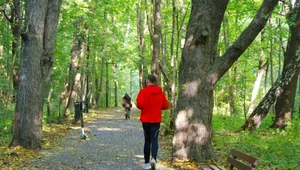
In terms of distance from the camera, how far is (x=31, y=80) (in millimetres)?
10180

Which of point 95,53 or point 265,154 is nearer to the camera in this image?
point 265,154

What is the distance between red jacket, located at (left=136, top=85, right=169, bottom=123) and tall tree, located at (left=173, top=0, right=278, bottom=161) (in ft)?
3.12

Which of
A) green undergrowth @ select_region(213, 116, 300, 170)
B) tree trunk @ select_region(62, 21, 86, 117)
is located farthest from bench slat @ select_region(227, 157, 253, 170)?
tree trunk @ select_region(62, 21, 86, 117)

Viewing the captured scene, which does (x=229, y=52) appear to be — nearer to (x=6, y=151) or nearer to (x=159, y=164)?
(x=159, y=164)

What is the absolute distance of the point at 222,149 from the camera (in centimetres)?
1013

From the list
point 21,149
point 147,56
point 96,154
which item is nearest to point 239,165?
point 96,154

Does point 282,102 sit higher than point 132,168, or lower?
higher

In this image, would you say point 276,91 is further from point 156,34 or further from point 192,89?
point 156,34

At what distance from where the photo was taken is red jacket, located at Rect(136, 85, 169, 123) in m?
7.45

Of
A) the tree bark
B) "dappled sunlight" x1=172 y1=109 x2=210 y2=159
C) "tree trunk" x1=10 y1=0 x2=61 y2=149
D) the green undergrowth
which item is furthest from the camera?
the tree bark

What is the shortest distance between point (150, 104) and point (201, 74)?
155 centimetres

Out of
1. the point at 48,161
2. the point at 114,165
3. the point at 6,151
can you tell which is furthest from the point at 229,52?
the point at 6,151

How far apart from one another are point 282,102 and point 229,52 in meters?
6.50

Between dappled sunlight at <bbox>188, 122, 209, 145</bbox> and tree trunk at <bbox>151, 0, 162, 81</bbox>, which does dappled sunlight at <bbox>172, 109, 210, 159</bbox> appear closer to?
dappled sunlight at <bbox>188, 122, 209, 145</bbox>
